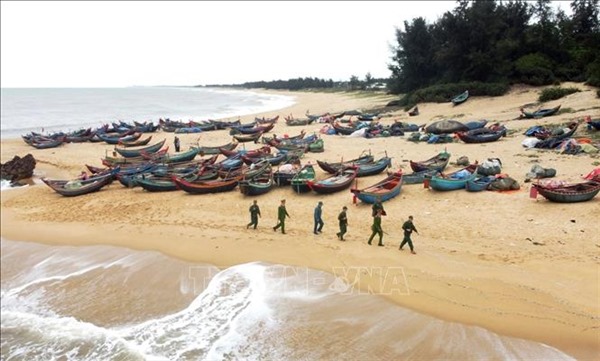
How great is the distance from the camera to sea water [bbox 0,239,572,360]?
27.8ft

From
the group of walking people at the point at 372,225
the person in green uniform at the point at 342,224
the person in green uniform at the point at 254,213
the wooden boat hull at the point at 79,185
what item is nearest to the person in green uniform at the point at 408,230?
the group of walking people at the point at 372,225

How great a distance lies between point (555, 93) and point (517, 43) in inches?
411

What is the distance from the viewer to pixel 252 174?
20438 mm

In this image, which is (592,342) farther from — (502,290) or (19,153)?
(19,153)

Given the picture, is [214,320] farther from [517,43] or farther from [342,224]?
[517,43]

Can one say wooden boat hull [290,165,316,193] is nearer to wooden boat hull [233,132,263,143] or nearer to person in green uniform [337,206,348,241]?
person in green uniform [337,206,348,241]

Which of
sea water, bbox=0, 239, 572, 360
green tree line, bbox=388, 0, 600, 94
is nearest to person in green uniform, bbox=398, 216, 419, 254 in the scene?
sea water, bbox=0, 239, 572, 360

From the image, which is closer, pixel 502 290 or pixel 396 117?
pixel 502 290

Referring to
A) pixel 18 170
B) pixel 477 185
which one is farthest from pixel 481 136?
pixel 18 170

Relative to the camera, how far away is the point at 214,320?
32.1 ft

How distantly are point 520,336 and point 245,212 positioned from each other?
10.9m

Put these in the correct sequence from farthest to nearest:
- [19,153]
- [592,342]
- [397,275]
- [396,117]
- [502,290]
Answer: [396,117], [19,153], [397,275], [502,290], [592,342]

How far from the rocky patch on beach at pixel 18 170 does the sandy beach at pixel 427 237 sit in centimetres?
276

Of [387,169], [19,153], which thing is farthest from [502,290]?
[19,153]
